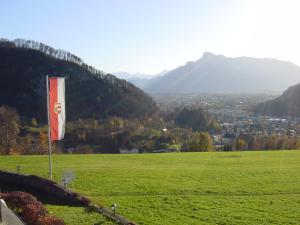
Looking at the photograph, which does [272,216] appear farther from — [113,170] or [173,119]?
[173,119]

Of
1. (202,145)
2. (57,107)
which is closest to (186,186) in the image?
(57,107)

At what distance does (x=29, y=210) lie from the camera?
605 inches

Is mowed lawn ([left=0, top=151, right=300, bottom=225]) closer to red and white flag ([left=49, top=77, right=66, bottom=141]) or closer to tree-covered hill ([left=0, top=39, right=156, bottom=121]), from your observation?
red and white flag ([left=49, top=77, right=66, bottom=141])

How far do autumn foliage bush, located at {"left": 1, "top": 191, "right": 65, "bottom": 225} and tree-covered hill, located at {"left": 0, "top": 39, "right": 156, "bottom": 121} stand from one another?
403 ft

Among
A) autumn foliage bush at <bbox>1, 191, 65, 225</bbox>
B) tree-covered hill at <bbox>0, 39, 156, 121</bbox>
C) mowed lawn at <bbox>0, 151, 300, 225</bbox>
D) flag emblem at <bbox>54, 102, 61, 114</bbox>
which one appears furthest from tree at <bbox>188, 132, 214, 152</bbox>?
tree-covered hill at <bbox>0, 39, 156, 121</bbox>

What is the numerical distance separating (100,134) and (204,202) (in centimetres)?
9975

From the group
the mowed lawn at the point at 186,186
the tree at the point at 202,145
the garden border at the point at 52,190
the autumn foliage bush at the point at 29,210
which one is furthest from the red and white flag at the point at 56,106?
the tree at the point at 202,145

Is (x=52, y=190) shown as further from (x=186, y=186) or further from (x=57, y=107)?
(x=186, y=186)

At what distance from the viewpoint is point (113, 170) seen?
85.9 feet

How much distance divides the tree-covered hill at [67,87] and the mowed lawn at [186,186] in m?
112

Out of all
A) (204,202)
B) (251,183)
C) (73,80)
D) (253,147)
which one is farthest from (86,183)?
(73,80)

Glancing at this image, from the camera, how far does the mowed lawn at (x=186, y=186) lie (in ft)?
54.6

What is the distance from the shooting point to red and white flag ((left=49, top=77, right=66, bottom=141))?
22266 millimetres

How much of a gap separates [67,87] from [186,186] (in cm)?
13394
